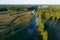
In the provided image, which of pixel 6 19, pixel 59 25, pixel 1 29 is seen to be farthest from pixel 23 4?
pixel 59 25

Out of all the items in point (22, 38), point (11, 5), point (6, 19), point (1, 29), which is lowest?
point (22, 38)

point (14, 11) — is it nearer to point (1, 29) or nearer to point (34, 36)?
point (1, 29)

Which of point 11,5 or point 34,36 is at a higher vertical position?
point 11,5

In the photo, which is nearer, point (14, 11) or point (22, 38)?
point (22, 38)

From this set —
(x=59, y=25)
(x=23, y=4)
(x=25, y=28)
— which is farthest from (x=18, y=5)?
(x=59, y=25)

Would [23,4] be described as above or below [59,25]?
above

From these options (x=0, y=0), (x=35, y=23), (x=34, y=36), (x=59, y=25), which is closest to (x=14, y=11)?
(x=0, y=0)

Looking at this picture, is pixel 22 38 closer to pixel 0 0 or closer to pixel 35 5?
pixel 35 5
